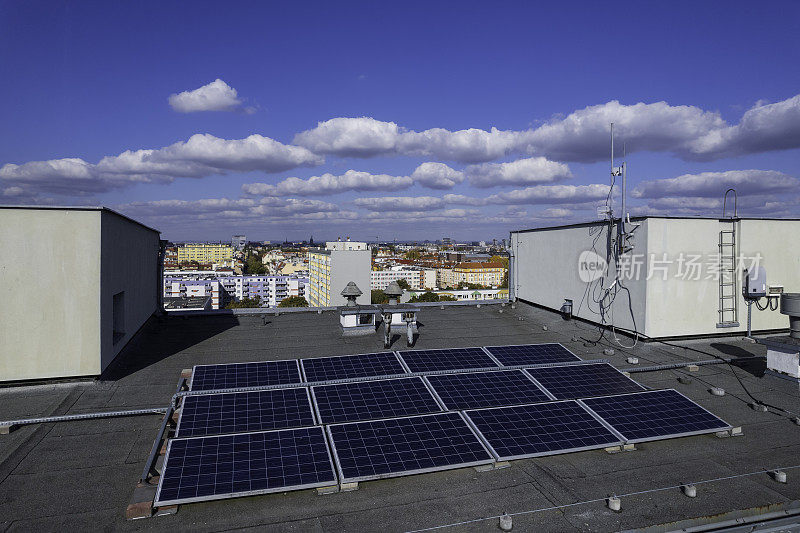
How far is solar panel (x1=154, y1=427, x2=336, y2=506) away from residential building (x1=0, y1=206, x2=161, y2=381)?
656 cm

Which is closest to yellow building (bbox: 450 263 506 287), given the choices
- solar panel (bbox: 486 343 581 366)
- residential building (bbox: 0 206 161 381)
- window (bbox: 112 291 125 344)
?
solar panel (bbox: 486 343 581 366)

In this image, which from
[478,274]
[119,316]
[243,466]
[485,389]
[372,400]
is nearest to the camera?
[243,466]

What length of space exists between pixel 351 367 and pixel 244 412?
11.6 feet

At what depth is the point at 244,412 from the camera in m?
9.28

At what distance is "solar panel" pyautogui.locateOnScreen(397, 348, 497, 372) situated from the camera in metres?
12.5

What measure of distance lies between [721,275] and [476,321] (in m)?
9.60

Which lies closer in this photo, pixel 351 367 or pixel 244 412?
pixel 244 412

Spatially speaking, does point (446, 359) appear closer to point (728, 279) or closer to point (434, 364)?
point (434, 364)

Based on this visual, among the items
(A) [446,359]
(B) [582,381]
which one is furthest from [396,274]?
(B) [582,381]

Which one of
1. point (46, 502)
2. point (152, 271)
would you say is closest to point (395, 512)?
point (46, 502)

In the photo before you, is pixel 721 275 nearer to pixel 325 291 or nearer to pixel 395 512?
pixel 395 512

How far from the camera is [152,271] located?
21203 mm

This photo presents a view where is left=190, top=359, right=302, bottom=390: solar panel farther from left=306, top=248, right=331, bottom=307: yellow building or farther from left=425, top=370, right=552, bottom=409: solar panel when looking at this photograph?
left=306, top=248, right=331, bottom=307: yellow building

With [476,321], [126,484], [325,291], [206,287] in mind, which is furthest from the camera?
[206,287]
